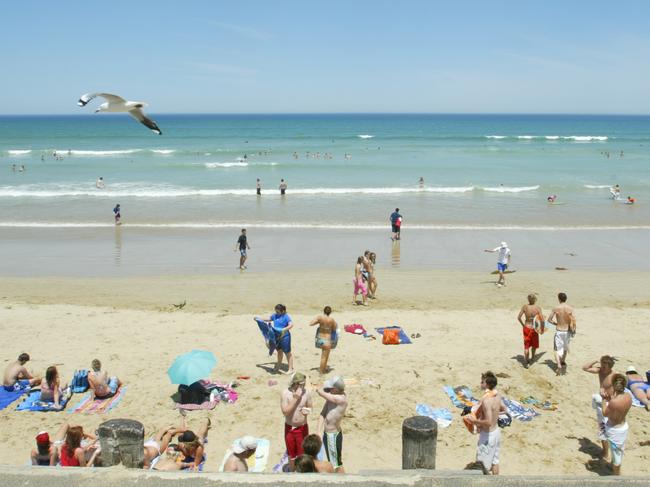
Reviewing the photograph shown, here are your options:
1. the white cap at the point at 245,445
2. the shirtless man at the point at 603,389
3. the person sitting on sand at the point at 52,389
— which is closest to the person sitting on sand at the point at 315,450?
the white cap at the point at 245,445

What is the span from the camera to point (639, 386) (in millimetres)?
8922

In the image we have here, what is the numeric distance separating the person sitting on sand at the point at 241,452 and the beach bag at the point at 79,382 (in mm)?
4199

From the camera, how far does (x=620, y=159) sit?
58312 millimetres

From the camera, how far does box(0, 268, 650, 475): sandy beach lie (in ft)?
25.9

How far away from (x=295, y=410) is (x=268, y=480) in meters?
2.47

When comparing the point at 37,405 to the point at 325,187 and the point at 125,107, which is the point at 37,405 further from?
the point at 325,187

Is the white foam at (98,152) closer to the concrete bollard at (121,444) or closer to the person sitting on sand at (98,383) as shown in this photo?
the person sitting on sand at (98,383)

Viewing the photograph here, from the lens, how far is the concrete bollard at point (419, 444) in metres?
5.34

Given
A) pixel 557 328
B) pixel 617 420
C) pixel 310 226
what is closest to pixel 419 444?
pixel 617 420

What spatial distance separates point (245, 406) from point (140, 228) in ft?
57.0

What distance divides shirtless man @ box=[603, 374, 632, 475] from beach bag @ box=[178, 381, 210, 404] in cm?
534

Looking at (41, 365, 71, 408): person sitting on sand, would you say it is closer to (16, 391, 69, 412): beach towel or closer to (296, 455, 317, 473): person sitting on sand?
(16, 391, 69, 412): beach towel

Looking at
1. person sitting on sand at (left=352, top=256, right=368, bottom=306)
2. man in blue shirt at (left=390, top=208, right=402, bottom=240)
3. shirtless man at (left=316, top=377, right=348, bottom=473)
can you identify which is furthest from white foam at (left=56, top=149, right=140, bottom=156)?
shirtless man at (left=316, top=377, right=348, bottom=473)

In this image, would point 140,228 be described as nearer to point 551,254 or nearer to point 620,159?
point 551,254
